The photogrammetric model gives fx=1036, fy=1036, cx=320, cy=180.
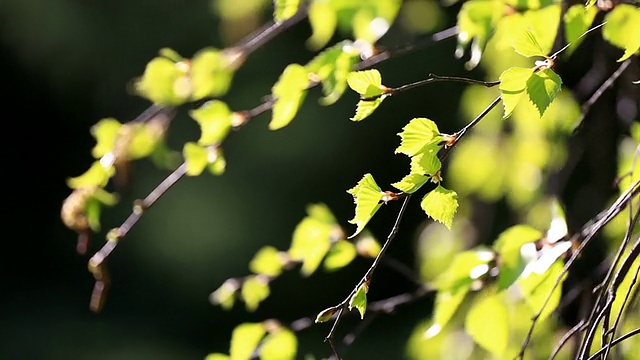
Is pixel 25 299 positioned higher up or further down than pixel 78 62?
further down

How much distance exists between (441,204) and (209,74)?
0.40 m

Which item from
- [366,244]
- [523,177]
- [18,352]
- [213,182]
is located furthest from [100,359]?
[366,244]

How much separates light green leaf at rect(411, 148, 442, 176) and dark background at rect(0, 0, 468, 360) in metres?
2.55

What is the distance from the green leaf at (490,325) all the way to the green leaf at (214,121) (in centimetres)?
26

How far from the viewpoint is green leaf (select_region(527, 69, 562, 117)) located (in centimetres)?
60

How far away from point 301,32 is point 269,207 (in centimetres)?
67

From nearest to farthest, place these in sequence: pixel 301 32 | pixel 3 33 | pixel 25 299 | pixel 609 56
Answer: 1. pixel 609 56
2. pixel 301 32
3. pixel 3 33
4. pixel 25 299

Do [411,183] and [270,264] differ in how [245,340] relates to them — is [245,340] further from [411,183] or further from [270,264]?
[411,183]

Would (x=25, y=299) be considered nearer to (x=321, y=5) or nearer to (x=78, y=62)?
(x=78, y=62)

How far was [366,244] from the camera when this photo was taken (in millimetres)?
1040

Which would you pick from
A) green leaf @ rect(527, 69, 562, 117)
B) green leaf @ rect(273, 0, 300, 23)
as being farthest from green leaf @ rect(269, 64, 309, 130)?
green leaf @ rect(527, 69, 562, 117)

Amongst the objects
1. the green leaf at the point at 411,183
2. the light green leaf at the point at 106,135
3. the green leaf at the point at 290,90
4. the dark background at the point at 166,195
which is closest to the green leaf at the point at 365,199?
the green leaf at the point at 411,183

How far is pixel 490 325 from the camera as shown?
84cm

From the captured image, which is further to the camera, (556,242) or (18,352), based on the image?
(18,352)
